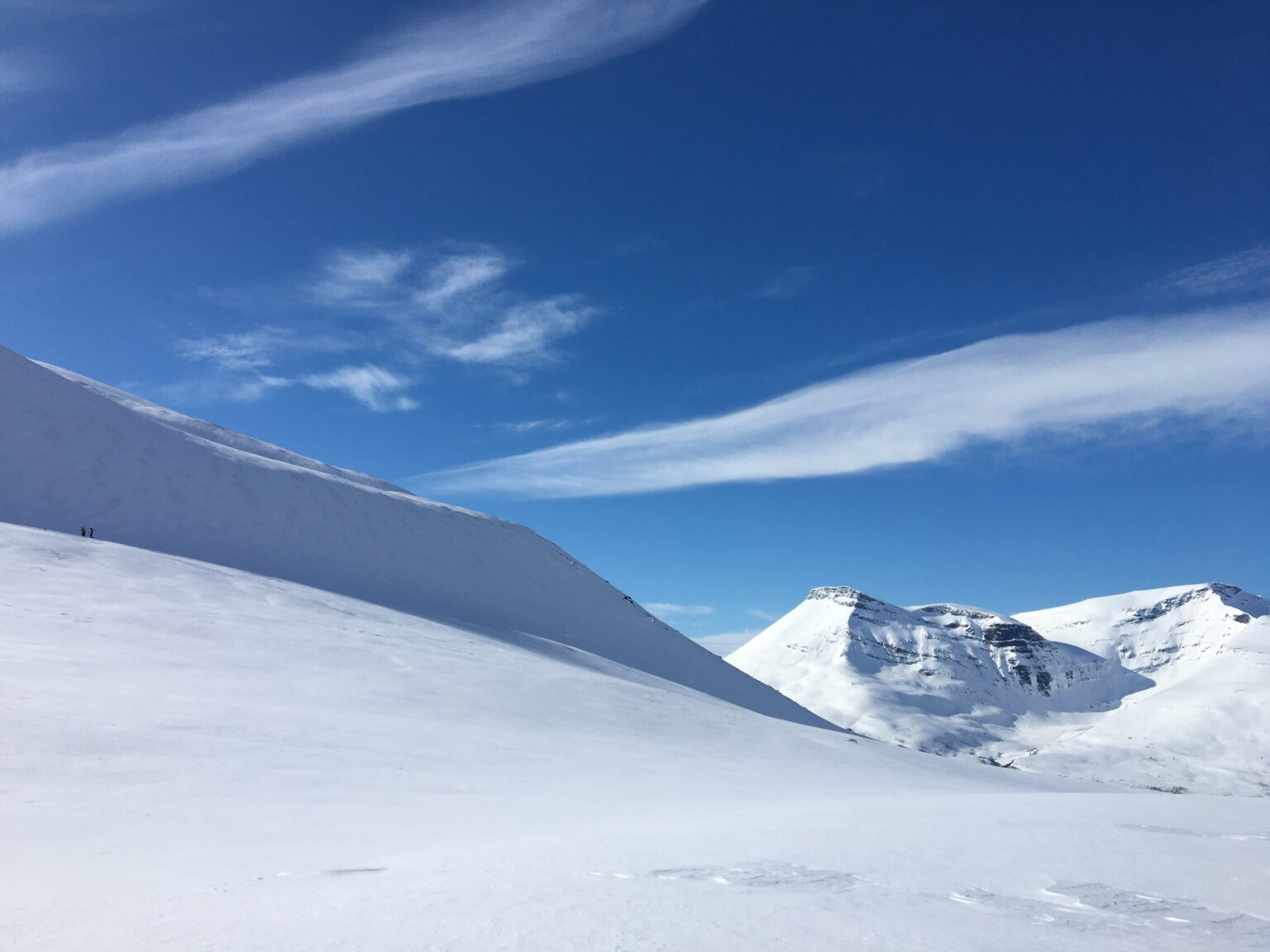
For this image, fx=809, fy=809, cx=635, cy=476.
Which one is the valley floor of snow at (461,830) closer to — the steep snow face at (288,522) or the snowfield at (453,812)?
the snowfield at (453,812)

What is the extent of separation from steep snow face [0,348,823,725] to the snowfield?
1.96m

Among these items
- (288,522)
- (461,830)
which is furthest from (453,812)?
(288,522)

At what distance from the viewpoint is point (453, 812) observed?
30.9 ft

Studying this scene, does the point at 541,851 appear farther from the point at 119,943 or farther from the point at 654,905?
the point at 119,943

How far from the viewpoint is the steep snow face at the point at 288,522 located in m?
30.0

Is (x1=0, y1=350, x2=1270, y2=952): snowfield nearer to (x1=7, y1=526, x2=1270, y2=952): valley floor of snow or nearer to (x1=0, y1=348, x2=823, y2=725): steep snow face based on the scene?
(x1=7, y1=526, x2=1270, y2=952): valley floor of snow

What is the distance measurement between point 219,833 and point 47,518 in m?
26.2

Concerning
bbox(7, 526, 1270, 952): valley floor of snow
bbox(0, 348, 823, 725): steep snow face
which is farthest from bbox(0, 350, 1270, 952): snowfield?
bbox(0, 348, 823, 725): steep snow face

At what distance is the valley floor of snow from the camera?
4.98 meters

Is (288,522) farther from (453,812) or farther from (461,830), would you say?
(461,830)

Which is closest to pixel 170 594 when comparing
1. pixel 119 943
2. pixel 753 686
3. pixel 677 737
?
pixel 677 737

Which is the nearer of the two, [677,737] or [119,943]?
[119,943]

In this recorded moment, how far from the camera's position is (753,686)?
45.4 m

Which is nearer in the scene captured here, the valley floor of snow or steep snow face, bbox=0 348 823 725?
the valley floor of snow
